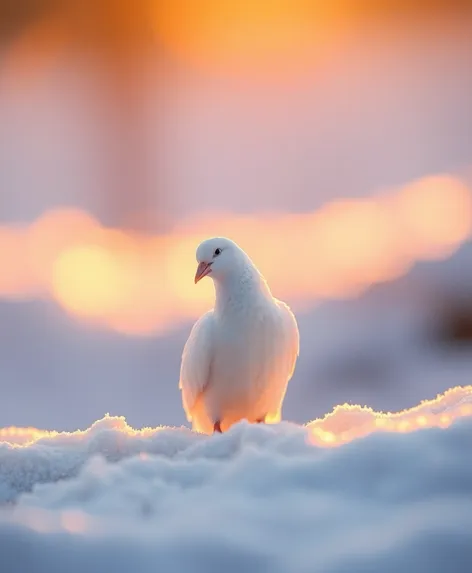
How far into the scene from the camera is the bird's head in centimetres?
567

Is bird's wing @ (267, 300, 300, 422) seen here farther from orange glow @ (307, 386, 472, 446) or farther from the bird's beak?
orange glow @ (307, 386, 472, 446)

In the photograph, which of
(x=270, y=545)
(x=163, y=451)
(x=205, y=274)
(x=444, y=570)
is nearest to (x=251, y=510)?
(x=270, y=545)

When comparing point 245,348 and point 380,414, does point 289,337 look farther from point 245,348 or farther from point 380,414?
point 380,414

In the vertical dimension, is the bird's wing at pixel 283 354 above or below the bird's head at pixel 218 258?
below

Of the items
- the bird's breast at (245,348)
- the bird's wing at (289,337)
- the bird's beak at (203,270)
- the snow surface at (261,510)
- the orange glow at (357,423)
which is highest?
the bird's beak at (203,270)

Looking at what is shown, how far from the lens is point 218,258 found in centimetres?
571

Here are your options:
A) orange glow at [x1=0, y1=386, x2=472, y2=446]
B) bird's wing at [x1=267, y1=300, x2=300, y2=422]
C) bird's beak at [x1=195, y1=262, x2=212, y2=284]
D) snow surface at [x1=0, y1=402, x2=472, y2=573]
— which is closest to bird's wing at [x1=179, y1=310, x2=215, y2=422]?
bird's beak at [x1=195, y1=262, x2=212, y2=284]

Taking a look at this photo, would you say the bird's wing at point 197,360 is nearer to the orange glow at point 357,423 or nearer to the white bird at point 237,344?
the white bird at point 237,344

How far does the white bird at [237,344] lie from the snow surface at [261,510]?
2754 millimetres

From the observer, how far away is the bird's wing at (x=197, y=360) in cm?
575

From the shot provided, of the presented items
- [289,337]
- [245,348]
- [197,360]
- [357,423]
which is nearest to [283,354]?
[289,337]

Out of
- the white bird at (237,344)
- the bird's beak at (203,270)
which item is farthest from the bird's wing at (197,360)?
the bird's beak at (203,270)

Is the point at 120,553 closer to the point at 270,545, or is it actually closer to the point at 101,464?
the point at 270,545

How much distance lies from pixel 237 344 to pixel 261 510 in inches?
134
